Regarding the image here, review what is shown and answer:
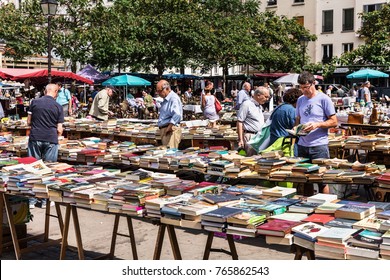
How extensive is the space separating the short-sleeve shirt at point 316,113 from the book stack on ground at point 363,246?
118 inches

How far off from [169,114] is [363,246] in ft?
17.5

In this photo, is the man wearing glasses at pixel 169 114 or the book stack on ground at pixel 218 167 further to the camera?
the man wearing glasses at pixel 169 114

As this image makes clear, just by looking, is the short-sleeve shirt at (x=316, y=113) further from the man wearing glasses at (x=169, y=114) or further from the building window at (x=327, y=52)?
the building window at (x=327, y=52)

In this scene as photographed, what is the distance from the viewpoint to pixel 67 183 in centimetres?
475

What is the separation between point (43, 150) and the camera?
721cm

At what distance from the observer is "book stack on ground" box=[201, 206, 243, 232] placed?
359cm

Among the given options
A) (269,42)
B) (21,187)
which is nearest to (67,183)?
(21,187)

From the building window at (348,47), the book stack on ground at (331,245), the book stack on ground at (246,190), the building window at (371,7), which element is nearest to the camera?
the book stack on ground at (331,245)

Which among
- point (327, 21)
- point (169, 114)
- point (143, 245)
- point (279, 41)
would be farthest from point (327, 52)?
point (143, 245)

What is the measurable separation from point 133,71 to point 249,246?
76.8 ft

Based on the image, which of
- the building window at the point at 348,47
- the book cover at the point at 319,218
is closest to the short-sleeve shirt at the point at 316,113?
the book cover at the point at 319,218

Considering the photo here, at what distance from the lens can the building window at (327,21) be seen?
40594mm

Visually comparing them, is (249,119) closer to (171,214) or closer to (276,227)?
(171,214)
